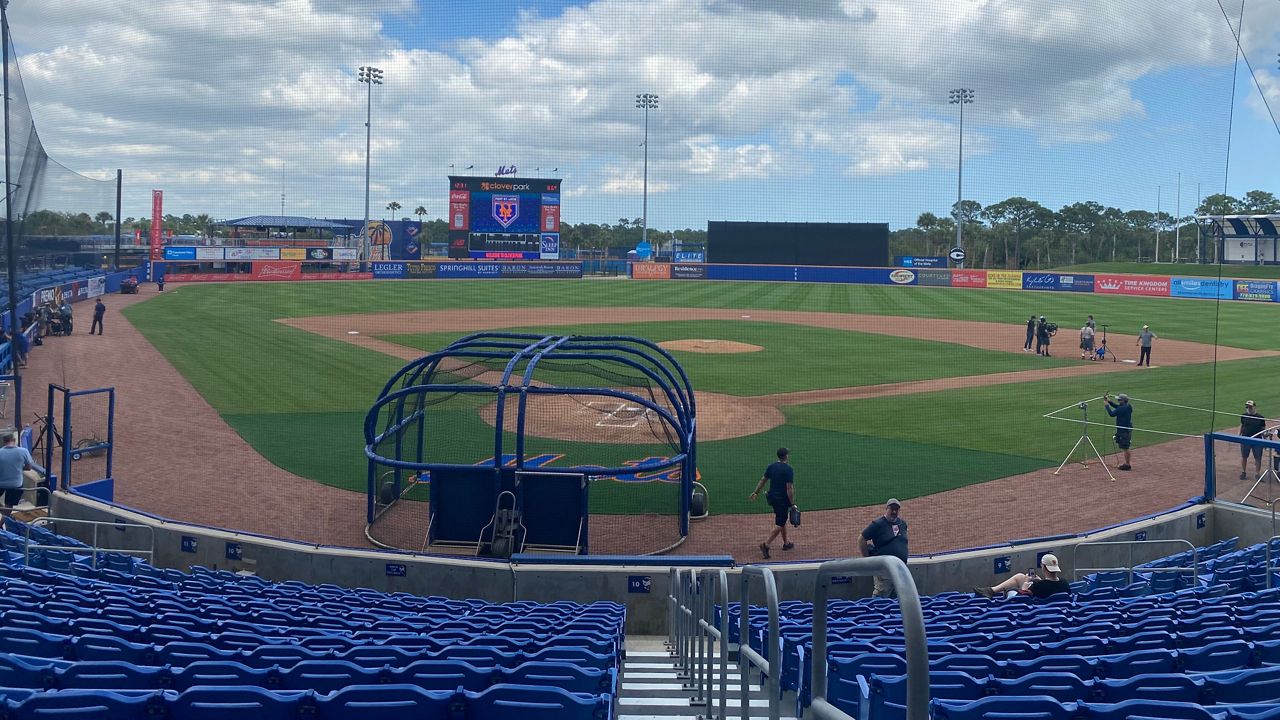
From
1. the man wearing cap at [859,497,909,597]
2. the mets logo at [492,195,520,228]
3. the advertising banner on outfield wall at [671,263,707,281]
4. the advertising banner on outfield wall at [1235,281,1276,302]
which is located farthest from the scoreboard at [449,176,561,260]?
the man wearing cap at [859,497,909,597]

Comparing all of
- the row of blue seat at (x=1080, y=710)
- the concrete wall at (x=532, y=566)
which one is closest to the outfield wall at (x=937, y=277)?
the concrete wall at (x=532, y=566)

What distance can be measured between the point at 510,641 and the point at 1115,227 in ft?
306

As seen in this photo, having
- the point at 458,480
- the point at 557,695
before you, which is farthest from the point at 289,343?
the point at 557,695

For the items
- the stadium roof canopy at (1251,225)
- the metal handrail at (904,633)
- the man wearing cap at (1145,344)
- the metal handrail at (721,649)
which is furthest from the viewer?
the stadium roof canopy at (1251,225)

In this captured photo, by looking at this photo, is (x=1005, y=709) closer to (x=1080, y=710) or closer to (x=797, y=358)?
(x=1080, y=710)

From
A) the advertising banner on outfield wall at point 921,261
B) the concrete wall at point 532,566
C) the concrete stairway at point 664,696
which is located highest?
the advertising banner on outfield wall at point 921,261

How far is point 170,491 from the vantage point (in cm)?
1566

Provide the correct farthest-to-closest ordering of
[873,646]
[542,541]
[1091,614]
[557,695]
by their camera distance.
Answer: [542,541] < [1091,614] < [873,646] < [557,695]

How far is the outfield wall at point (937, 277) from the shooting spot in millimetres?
63562

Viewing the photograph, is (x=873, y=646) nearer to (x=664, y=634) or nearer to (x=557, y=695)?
(x=557, y=695)

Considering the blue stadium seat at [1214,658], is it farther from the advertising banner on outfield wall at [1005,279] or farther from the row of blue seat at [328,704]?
the advertising banner on outfield wall at [1005,279]

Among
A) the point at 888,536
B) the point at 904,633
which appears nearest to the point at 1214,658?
the point at 904,633

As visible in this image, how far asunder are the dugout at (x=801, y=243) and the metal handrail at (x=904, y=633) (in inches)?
2649

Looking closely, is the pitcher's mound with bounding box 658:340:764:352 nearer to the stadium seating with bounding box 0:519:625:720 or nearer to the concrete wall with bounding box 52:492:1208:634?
the concrete wall with bounding box 52:492:1208:634
